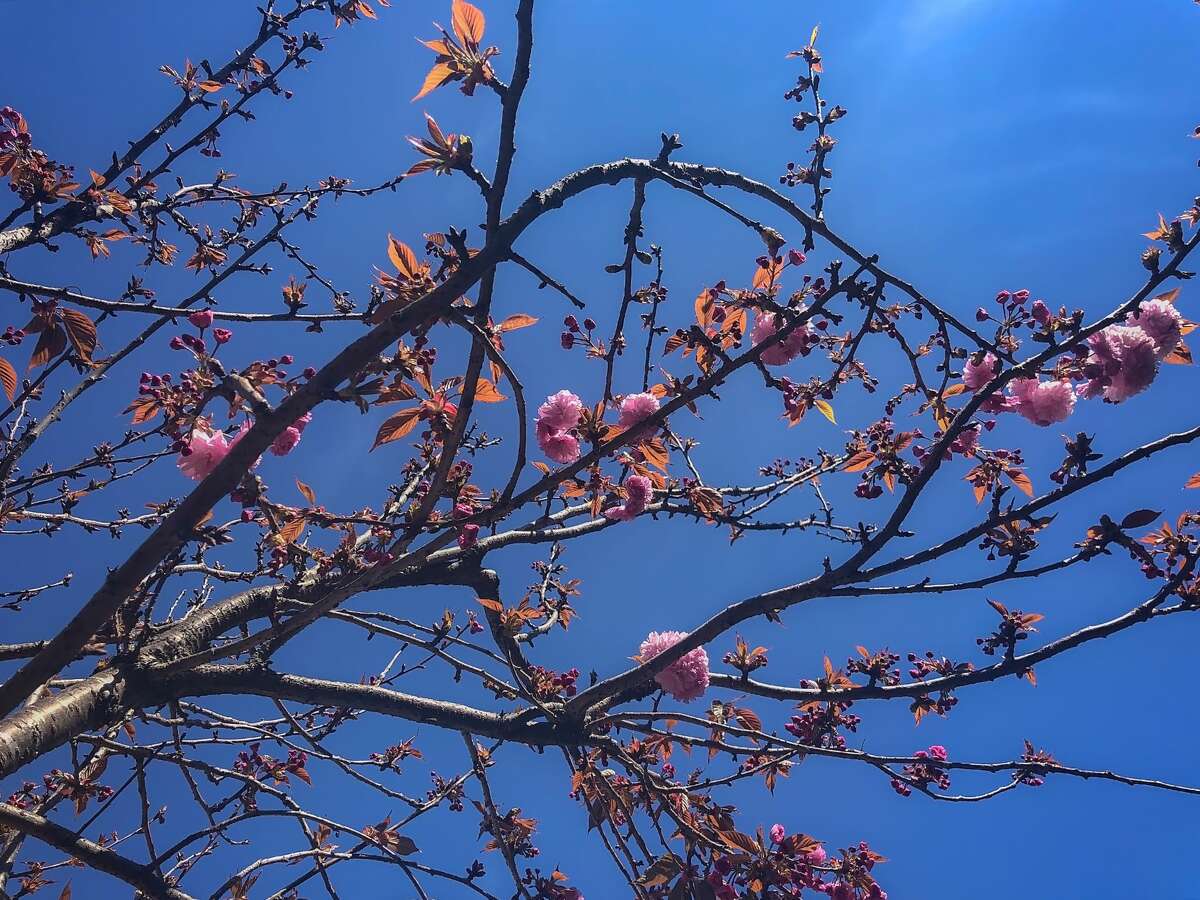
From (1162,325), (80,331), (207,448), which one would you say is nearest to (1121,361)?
(1162,325)

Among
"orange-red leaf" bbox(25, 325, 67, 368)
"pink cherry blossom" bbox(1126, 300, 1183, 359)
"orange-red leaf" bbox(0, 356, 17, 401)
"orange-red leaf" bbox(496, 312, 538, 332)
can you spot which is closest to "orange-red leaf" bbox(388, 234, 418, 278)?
"orange-red leaf" bbox(496, 312, 538, 332)

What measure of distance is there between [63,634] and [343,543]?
849mm

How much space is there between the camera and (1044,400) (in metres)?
2.48

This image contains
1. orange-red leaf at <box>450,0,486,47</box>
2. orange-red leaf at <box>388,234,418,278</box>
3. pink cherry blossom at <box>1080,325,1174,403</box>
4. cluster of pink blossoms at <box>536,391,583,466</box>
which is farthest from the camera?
cluster of pink blossoms at <box>536,391,583,466</box>

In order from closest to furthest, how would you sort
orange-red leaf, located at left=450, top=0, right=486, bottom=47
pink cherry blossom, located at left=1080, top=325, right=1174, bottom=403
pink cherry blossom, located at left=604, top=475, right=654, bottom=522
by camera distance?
orange-red leaf, located at left=450, top=0, right=486, bottom=47, pink cherry blossom, located at left=1080, top=325, right=1174, bottom=403, pink cherry blossom, located at left=604, top=475, right=654, bottom=522

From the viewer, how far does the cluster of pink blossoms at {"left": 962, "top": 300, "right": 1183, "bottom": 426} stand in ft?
7.53

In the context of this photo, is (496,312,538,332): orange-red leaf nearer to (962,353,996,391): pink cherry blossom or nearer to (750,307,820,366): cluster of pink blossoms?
(750,307,820,366): cluster of pink blossoms

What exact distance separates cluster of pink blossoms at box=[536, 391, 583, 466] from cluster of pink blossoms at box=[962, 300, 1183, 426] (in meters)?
1.35

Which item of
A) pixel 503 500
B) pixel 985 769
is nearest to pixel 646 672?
pixel 503 500

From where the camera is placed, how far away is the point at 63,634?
2.05 m

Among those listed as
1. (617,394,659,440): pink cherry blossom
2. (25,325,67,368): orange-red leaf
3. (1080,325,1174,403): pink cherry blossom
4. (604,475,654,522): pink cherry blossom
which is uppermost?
(25,325,67,368): orange-red leaf

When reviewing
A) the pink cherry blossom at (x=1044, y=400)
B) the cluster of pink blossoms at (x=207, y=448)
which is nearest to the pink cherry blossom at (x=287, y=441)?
the cluster of pink blossoms at (x=207, y=448)

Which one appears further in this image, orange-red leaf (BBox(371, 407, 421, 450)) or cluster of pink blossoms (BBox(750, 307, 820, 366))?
cluster of pink blossoms (BBox(750, 307, 820, 366))

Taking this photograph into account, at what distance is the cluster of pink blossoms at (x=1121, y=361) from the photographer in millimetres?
2295
